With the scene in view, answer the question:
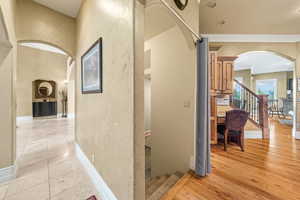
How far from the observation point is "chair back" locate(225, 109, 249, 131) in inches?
116

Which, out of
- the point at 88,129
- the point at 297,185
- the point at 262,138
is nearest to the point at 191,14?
the point at 88,129

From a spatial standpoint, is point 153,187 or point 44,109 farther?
point 44,109

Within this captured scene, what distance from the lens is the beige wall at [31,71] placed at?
7.52m

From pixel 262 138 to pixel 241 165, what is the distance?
222 cm

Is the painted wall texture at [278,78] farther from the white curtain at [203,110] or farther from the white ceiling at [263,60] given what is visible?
the white curtain at [203,110]

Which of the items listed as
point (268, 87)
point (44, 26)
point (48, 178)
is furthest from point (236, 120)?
point (268, 87)

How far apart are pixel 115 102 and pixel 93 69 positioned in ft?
2.91

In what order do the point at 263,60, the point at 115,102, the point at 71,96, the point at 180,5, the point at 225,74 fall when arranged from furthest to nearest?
the point at 71,96
the point at 263,60
the point at 225,74
the point at 180,5
the point at 115,102

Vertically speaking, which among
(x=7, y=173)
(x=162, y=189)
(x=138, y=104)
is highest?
(x=138, y=104)

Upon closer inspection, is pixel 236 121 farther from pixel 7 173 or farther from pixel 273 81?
pixel 273 81

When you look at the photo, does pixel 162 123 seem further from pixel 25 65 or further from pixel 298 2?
pixel 25 65

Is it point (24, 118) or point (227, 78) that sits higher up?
point (227, 78)

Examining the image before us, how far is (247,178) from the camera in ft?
6.86

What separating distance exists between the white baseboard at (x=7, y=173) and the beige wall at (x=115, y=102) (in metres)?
1.22
